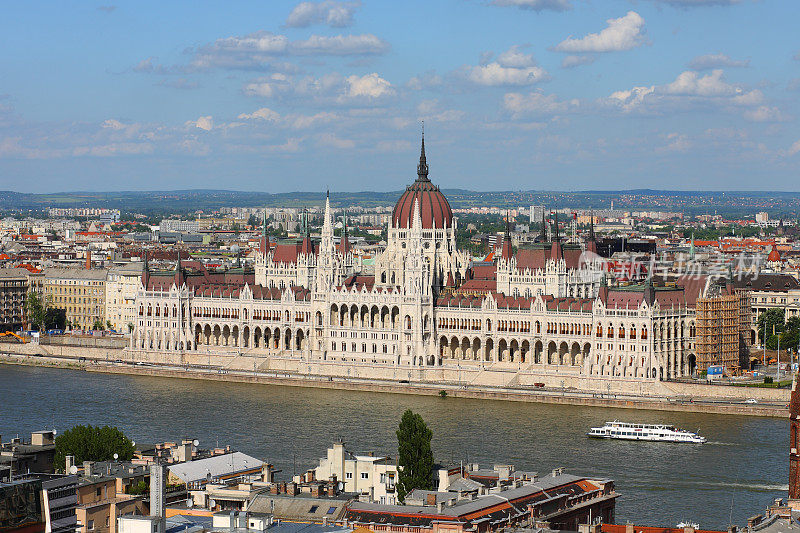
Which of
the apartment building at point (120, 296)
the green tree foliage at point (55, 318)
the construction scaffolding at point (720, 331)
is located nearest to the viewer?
the construction scaffolding at point (720, 331)

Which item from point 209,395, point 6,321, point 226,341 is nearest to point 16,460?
point 209,395

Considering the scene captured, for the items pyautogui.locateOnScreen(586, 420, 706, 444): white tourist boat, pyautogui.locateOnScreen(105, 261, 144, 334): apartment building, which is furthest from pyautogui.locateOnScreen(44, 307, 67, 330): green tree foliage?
pyautogui.locateOnScreen(586, 420, 706, 444): white tourist boat

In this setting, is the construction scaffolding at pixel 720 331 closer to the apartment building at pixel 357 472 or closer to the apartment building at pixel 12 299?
the apartment building at pixel 357 472

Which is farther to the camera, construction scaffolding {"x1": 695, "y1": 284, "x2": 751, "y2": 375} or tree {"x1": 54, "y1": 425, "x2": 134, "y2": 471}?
construction scaffolding {"x1": 695, "y1": 284, "x2": 751, "y2": 375}

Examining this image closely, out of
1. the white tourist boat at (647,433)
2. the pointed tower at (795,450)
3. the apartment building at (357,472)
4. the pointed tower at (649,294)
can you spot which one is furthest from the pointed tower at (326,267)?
the pointed tower at (795,450)

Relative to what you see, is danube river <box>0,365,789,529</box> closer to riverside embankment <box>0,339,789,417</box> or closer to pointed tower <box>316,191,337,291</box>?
riverside embankment <box>0,339,789,417</box>

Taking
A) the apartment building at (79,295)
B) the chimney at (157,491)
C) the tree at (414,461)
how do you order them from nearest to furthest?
the chimney at (157,491), the tree at (414,461), the apartment building at (79,295)
